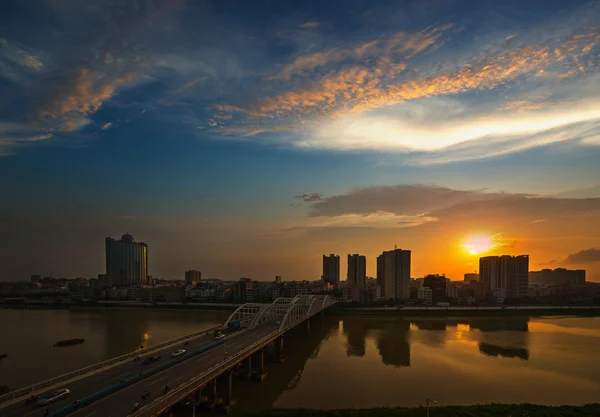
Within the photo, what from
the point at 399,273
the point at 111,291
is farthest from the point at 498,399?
the point at 111,291

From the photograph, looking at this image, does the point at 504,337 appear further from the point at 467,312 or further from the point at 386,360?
the point at 467,312

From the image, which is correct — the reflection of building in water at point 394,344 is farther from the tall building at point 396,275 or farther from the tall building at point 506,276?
the tall building at point 506,276

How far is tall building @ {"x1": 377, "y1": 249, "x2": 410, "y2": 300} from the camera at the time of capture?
79750 millimetres

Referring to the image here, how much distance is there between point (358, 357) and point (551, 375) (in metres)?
12.4

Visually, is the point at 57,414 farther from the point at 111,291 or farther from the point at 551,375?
the point at 111,291

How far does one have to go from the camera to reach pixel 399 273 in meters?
80.3

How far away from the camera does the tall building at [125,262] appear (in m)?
154

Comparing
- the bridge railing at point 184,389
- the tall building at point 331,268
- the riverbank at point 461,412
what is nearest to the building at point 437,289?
the tall building at point 331,268

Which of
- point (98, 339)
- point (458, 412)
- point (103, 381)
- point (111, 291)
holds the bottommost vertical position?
point (111, 291)

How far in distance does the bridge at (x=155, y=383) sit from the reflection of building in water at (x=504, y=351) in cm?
1755

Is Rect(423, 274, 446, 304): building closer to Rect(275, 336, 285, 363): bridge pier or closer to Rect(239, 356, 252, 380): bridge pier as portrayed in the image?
Rect(275, 336, 285, 363): bridge pier

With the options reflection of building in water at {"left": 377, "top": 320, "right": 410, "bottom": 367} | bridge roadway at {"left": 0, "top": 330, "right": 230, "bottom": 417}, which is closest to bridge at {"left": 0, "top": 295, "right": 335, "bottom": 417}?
bridge roadway at {"left": 0, "top": 330, "right": 230, "bottom": 417}

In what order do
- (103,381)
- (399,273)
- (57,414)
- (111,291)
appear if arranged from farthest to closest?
(111,291), (399,273), (103,381), (57,414)

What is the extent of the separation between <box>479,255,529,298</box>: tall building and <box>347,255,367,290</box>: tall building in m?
29.1
